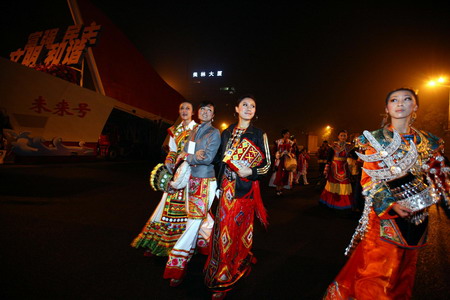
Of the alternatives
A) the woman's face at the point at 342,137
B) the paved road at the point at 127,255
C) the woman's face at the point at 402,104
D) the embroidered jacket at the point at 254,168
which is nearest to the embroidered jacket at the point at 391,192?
the woman's face at the point at 402,104

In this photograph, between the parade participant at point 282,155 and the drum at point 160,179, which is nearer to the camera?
the drum at point 160,179

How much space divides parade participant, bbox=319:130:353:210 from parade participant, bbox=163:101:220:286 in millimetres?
4159

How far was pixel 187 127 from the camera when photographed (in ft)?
9.66

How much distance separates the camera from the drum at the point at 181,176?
2.33 meters

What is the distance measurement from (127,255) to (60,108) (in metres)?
11.0

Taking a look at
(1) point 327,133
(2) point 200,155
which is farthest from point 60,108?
(1) point 327,133

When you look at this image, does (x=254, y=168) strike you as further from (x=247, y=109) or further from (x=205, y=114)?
(x=205, y=114)

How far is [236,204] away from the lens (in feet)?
6.98

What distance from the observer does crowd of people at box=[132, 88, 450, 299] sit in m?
1.54

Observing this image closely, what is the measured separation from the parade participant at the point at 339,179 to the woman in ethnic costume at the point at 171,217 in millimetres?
4129

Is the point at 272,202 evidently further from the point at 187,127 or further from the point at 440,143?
the point at 440,143

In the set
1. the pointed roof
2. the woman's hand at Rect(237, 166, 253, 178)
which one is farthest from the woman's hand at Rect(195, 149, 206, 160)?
the pointed roof

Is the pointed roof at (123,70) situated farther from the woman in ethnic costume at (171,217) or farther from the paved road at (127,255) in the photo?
the woman in ethnic costume at (171,217)

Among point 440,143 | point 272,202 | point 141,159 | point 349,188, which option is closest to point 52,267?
point 440,143
